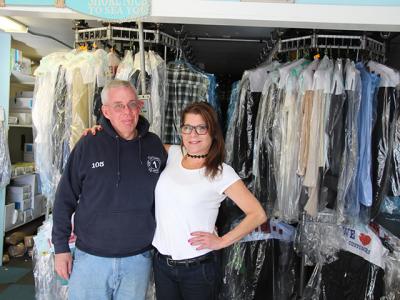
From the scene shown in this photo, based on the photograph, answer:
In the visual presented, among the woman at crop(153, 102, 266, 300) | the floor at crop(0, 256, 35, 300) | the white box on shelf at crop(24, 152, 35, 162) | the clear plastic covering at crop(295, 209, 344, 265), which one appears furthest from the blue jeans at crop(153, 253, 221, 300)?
the white box on shelf at crop(24, 152, 35, 162)

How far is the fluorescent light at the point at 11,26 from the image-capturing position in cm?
303

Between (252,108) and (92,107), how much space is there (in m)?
1.04

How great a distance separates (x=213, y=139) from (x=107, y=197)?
1.69 feet

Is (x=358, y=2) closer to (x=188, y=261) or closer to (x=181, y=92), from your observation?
(x=181, y=92)

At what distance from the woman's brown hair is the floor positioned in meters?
2.21

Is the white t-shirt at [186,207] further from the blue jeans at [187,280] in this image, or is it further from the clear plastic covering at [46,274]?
the clear plastic covering at [46,274]

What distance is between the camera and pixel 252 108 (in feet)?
8.07

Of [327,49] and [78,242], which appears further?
[327,49]

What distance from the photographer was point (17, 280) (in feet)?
10.5

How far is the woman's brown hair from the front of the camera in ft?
5.07

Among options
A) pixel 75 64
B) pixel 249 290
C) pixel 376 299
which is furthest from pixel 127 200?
pixel 376 299

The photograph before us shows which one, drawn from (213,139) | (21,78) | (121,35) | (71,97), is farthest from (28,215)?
(213,139)

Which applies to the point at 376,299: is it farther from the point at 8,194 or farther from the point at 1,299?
the point at 8,194

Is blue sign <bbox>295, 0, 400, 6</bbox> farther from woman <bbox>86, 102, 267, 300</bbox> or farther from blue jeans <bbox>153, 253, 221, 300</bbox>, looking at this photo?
blue jeans <bbox>153, 253, 221, 300</bbox>
